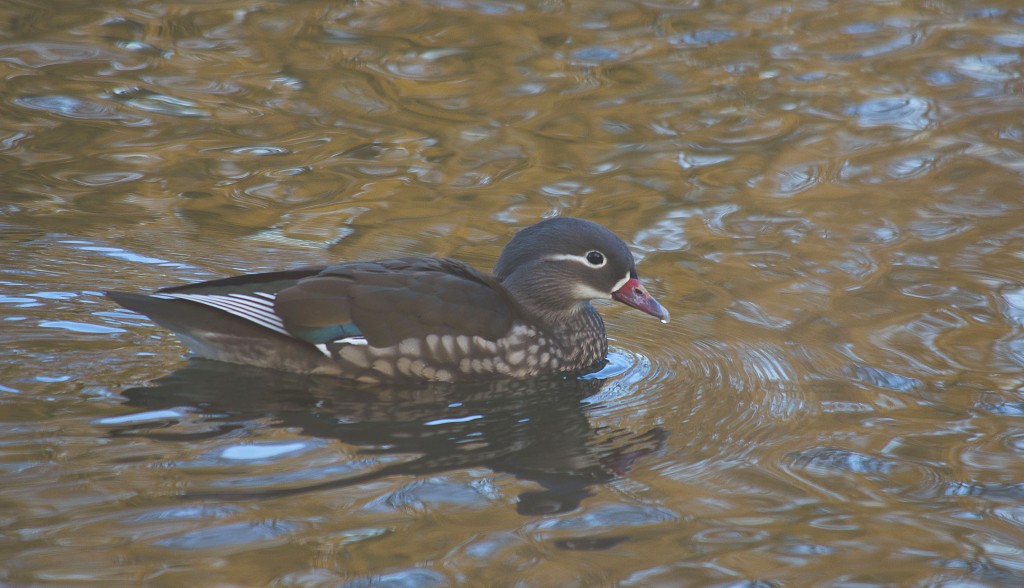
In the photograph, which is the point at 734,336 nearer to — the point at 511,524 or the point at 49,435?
the point at 511,524

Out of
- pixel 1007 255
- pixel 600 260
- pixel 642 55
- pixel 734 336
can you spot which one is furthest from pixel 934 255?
pixel 642 55

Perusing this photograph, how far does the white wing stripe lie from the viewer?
22.1 feet

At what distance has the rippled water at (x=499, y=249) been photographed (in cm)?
533

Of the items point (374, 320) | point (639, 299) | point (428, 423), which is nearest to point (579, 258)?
point (639, 299)

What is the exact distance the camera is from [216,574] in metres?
4.94

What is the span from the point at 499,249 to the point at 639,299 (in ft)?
5.04

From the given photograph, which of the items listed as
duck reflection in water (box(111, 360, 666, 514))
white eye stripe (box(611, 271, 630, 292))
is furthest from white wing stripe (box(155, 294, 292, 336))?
white eye stripe (box(611, 271, 630, 292))

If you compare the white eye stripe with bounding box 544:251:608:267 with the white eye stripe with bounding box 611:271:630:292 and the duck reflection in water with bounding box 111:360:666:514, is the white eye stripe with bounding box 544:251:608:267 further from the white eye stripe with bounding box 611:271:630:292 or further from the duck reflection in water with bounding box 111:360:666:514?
the duck reflection in water with bounding box 111:360:666:514

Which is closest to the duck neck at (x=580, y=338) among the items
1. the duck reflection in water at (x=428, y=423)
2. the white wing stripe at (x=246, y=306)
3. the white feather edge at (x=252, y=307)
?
the duck reflection in water at (x=428, y=423)

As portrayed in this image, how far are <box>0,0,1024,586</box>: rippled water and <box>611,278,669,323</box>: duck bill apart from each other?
0.83ft

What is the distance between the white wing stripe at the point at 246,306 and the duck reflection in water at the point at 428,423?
0.93ft

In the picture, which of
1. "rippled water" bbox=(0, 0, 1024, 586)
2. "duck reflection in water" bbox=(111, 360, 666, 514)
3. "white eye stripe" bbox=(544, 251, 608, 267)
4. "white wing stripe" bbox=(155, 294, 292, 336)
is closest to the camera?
"rippled water" bbox=(0, 0, 1024, 586)

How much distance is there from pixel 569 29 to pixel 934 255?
5.06 metres

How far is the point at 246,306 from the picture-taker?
6.80 meters
